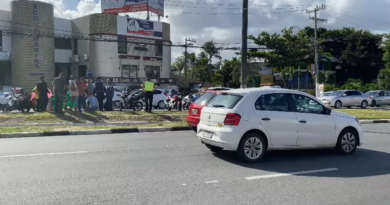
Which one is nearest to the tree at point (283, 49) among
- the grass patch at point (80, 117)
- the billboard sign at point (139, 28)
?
the billboard sign at point (139, 28)

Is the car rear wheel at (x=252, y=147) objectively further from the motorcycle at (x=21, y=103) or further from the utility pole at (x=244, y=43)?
the motorcycle at (x=21, y=103)

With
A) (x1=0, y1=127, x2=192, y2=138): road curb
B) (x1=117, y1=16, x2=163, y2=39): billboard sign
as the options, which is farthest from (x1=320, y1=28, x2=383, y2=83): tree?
(x1=0, y1=127, x2=192, y2=138): road curb

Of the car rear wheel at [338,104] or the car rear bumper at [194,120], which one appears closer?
the car rear bumper at [194,120]

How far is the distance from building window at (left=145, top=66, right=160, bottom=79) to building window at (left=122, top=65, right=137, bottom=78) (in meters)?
1.67

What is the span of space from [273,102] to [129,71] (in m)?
39.1

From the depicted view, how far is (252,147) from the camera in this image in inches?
309

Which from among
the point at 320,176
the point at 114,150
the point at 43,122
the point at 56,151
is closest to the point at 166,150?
the point at 114,150

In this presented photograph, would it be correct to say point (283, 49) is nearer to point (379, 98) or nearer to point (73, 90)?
point (379, 98)

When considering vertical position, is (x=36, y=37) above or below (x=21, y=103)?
above

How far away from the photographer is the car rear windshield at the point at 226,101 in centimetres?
797

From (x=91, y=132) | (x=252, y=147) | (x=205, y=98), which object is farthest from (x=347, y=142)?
(x=91, y=132)

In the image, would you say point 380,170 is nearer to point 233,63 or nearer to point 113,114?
point 113,114

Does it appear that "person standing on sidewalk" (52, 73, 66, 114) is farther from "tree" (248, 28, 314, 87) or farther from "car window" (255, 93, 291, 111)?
"tree" (248, 28, 314, 87)

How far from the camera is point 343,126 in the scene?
347 inches
